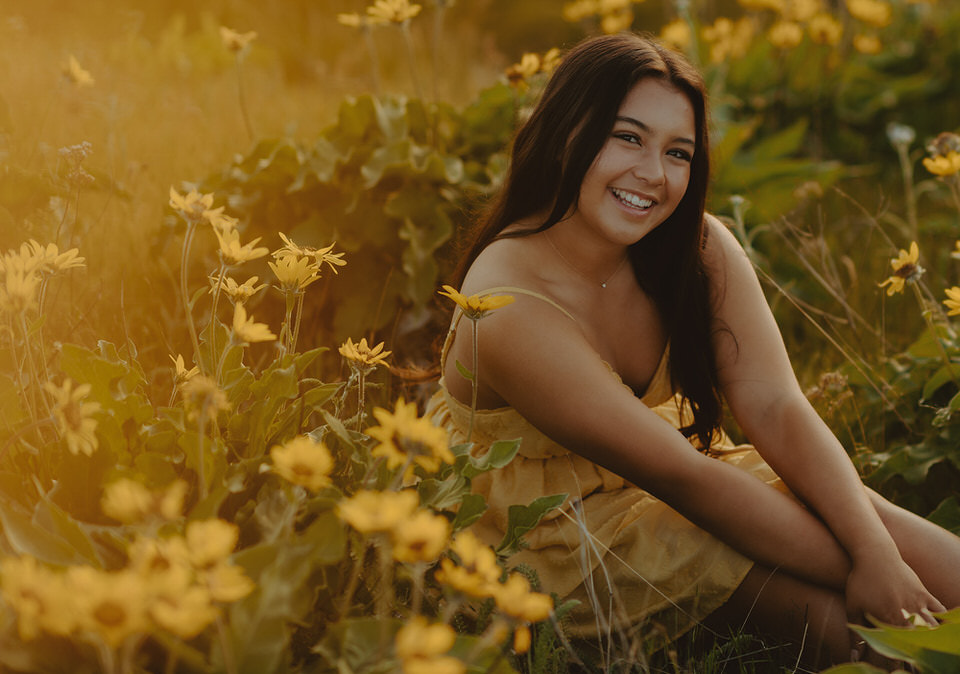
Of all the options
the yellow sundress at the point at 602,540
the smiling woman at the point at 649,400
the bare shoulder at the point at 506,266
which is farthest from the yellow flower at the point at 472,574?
the bare shoulder at the point at 506,266

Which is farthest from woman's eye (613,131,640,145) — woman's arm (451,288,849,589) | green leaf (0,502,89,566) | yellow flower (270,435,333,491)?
green leaf (0,502,89,566)

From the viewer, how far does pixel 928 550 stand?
179 centimetres

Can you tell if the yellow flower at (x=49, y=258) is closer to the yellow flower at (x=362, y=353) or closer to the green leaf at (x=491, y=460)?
the yellow flower at (x=362, y=353)

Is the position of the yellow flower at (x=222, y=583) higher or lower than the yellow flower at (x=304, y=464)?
lower

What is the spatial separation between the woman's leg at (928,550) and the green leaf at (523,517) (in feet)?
2.77

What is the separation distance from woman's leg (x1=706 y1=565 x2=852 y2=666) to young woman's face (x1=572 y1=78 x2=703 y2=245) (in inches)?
27.3

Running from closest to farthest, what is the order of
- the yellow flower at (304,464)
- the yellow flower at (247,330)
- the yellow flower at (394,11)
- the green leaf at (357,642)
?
the yellow flower at (304,464), the green leaf at (357,642), the yellow flower at (247,330), the yellow flower at (394,11)

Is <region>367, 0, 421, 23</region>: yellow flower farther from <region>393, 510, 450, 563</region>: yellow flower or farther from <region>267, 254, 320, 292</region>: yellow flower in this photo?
<region>393, 510, 450, 563</region>: yellow flower

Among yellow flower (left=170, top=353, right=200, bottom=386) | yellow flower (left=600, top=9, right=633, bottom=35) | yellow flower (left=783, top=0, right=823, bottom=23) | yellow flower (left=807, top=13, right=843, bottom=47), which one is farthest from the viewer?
yellow flower (left=783, top=0, right=823, bottom=23)

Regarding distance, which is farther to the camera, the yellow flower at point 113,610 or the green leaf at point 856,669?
the green leaf at point 856,669

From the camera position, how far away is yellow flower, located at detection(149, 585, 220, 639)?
0.71 meters

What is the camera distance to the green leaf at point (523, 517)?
4.36 ft

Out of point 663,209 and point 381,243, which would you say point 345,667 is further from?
point 381,243

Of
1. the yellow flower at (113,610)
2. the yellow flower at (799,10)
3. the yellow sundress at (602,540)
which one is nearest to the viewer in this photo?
the yellow flower at (113,610)
